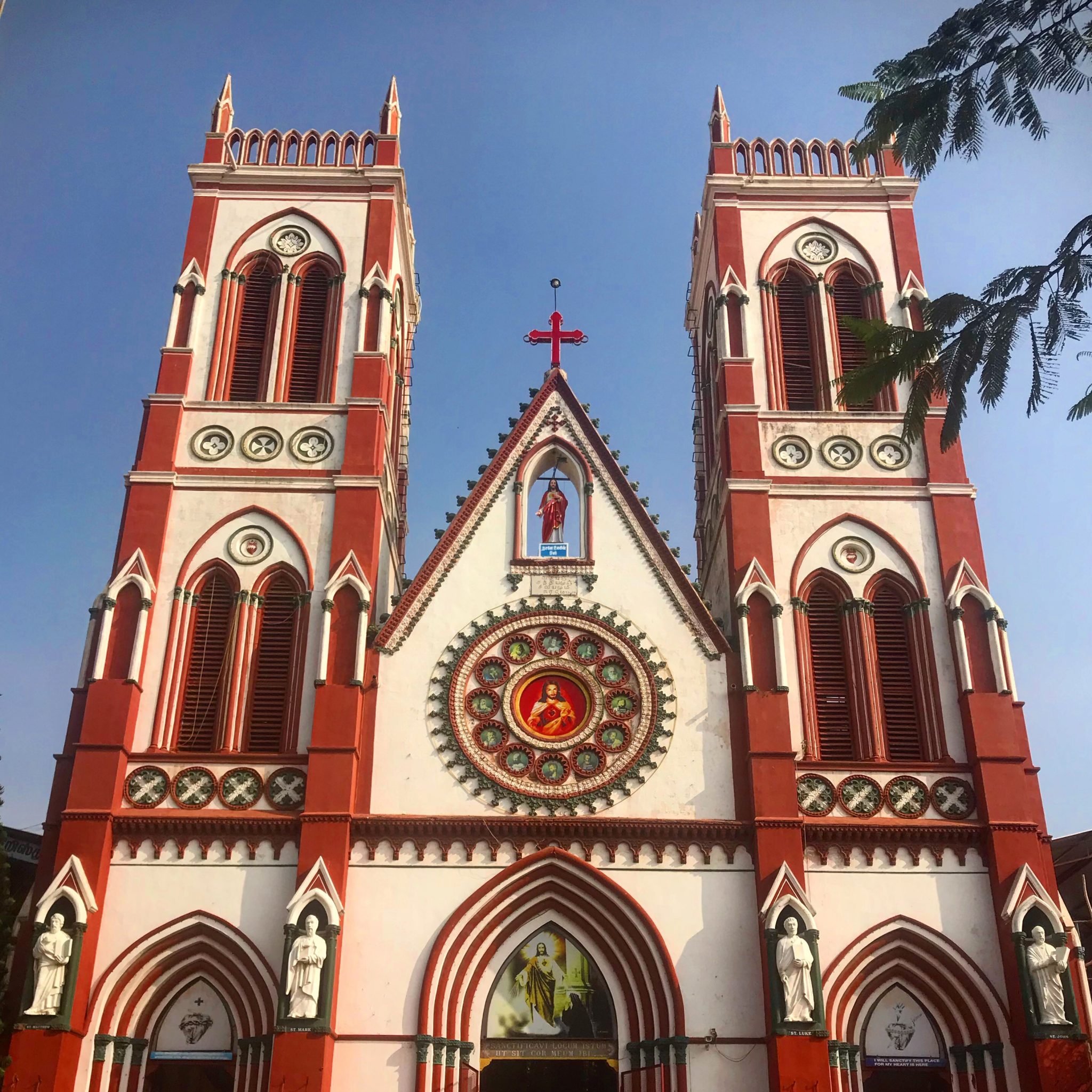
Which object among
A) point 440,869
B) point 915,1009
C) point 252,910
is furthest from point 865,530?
point 252,910

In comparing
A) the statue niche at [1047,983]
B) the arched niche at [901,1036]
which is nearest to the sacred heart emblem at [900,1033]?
the arched niche at [901,1036]

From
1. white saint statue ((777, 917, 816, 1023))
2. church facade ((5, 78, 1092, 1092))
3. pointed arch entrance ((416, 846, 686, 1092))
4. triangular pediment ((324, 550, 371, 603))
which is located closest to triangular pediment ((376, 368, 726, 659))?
church facade ((5, 78, 1092, 1092))

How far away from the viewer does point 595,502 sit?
84.2 ft

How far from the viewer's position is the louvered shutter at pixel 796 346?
1077 inches

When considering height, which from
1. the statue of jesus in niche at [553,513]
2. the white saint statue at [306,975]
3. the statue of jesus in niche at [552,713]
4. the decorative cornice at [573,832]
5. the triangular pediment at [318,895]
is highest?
the statue of jesus in niche at [553,513]

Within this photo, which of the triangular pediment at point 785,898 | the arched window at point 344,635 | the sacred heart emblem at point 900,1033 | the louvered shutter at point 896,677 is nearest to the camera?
the triangular pediment at point 785,898

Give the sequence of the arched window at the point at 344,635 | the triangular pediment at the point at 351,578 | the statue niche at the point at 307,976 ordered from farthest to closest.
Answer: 1. the triangular pediment at the point at 351,578
2. the arched window at the point at 344,635
3. the statue niche at the point at 307,976

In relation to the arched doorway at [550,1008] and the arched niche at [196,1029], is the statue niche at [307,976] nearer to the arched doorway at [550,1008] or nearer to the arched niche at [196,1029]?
the arched niche at [196,1029]

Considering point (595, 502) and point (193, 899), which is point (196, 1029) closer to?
point (193, 899)

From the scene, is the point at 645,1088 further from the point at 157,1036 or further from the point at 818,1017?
the point at 157,1036

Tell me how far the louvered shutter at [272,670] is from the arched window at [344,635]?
40.1 inches

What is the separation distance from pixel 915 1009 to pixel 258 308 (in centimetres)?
1880

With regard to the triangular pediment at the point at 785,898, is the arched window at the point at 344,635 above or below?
above

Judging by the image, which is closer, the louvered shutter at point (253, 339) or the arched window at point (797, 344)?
the louvered shutter at point (253, 339)
